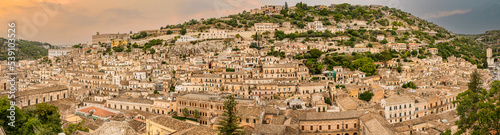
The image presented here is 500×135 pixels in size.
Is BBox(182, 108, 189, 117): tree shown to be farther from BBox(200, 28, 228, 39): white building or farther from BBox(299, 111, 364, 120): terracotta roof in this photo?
BBox(200, 28, 228, 39): white building

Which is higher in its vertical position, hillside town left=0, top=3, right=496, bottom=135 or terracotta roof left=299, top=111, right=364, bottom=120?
hillside town left=0, top=3, right=496, bottom=135

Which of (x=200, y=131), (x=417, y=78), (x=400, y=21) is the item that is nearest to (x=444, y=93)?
(x=417, y=78)

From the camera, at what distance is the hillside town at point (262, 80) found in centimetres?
2725

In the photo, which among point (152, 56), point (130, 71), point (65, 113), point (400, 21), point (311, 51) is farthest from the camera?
point (400, 21)

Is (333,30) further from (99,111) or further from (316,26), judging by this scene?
(99,111)

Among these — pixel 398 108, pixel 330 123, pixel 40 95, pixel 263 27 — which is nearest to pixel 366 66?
pixel 398 108

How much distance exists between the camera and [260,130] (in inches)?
854

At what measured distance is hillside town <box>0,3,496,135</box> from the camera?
27.2 meters

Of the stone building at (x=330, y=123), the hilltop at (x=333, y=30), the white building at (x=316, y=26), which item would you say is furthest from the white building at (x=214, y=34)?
the stone building at (x=330, y=123)

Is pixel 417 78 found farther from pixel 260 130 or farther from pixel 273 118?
pixel 260 130

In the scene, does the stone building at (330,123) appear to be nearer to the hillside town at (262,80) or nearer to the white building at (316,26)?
the hillside town at (262,80)

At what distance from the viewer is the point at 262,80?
4356 cm

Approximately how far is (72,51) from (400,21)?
90908 millimetres

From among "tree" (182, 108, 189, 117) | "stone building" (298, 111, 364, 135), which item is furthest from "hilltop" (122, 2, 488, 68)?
"stone building" (298, 111, 364, 135)
